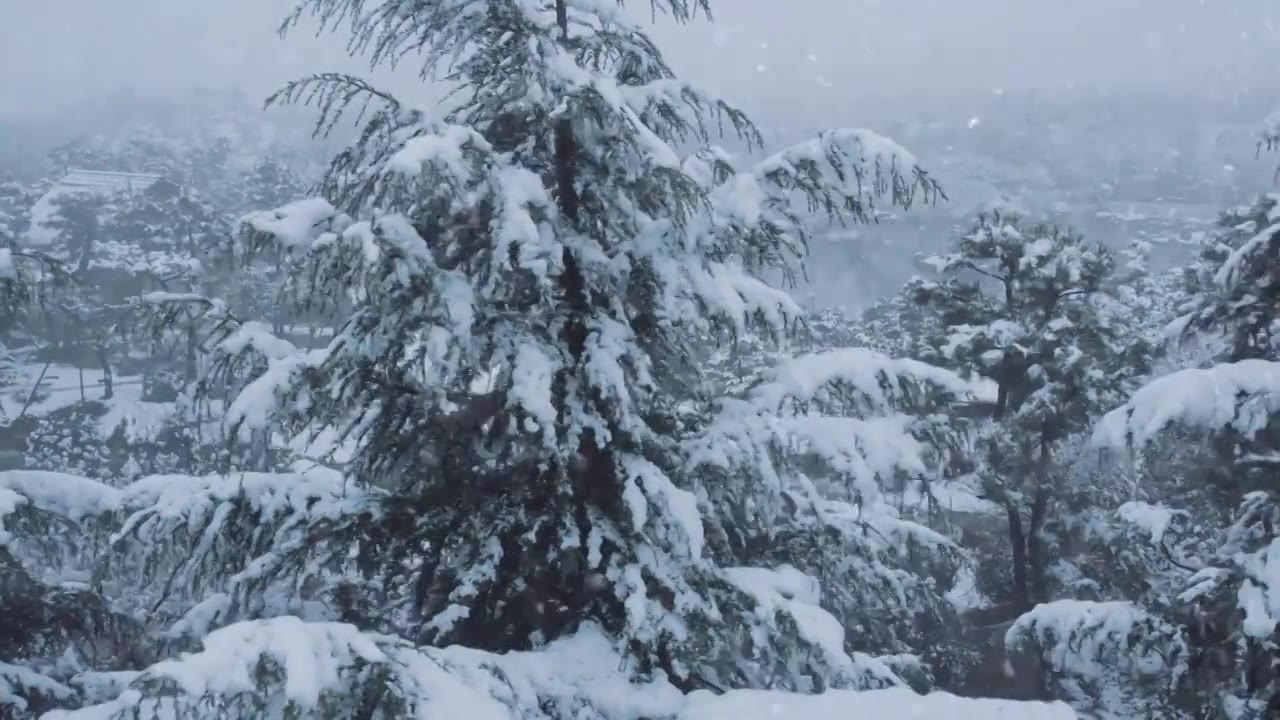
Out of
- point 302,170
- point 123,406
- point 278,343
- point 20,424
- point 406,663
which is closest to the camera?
point 406,663

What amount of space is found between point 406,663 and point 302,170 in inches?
2909

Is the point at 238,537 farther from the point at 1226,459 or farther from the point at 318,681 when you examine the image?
the point at 1226,459

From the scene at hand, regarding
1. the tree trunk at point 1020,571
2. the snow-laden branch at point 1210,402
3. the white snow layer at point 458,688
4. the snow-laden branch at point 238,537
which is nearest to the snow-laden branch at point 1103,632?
the snow-laden branch at point 1210,402

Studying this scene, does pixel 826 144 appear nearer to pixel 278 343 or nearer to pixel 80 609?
pixel 278 343

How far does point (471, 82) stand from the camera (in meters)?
5.34

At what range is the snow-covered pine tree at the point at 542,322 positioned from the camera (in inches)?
175

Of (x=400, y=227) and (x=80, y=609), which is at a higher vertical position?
(x=400, y=227)

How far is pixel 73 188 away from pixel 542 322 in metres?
58.9

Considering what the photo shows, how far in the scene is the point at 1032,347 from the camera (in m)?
17.5

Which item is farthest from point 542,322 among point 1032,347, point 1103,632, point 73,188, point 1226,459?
point 73,188

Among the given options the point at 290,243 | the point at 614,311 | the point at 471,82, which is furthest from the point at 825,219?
the point at 290,243

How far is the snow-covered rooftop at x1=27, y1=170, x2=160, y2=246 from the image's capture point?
47.0 m

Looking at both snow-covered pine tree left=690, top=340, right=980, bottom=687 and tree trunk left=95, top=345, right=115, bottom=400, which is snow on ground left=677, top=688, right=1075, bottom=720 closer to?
snow-covered pine tree left=690, top=340, right=980, bottom=687

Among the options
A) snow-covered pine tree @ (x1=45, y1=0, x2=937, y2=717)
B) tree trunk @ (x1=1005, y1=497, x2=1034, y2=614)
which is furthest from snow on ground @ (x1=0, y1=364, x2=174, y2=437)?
snow-covered pine tree @ (x1=45, y1=0, x2=937, y2=717)
